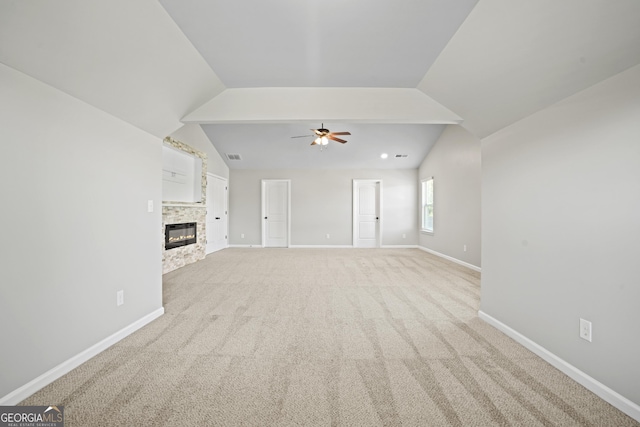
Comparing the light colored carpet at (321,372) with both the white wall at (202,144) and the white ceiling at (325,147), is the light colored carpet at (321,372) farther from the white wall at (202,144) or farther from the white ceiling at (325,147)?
the white ceiling at (325,147)

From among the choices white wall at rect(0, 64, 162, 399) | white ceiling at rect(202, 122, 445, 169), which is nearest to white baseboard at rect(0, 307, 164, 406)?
white wall at rect(0, 64, 162, 399)

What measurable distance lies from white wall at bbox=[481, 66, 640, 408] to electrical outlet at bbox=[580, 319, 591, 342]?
0.11ft

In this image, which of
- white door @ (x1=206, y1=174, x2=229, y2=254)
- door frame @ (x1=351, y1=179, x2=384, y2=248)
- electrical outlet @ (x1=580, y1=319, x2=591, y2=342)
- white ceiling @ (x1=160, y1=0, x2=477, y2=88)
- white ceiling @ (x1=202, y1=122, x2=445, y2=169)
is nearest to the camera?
electrical outlet @ (x1=580, y1=319, x2=591, y2=342)

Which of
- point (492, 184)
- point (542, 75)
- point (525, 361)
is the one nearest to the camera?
point (542, 75)

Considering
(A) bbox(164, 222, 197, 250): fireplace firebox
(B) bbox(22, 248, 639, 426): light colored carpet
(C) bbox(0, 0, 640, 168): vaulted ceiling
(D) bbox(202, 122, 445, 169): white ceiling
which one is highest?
(D) bbox(202, 122, 445, 169): white ceiling

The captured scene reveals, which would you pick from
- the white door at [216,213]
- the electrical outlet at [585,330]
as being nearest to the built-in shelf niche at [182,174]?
the white door at [216,213]

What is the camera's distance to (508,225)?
257cm

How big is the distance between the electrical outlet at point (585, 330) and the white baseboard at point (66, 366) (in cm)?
353

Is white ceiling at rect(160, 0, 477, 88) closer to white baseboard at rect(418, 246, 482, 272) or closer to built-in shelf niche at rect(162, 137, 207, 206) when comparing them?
built-in shelf niche at rect(162, 137, 207, 206)

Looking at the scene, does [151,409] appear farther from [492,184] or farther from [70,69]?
[492,184]

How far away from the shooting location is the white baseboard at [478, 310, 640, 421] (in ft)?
5.07

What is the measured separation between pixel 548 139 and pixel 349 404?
238 cm

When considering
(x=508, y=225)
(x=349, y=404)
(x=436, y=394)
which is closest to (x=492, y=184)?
(x=508, y=225)

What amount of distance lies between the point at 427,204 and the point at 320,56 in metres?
6.11
